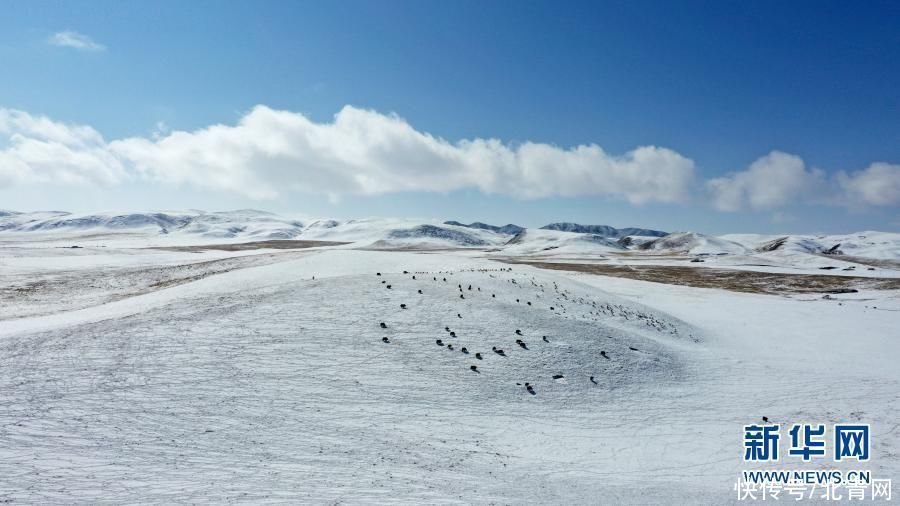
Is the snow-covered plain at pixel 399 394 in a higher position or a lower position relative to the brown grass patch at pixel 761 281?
lower

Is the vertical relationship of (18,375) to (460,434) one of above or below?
above

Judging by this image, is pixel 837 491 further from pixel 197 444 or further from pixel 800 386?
Result: pixel 197 444

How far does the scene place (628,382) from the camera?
18.6 meters

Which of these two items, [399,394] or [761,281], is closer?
[399,394]

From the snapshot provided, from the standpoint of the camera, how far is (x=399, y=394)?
51.5 ft

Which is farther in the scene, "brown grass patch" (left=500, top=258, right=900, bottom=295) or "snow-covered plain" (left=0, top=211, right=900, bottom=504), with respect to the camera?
"brown grass patch" (left=500, top=258, right=900, bottom=295)

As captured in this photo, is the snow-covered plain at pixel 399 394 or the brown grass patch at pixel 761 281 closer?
the snow-covered plain at pixel 399 394

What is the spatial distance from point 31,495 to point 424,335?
538 inches

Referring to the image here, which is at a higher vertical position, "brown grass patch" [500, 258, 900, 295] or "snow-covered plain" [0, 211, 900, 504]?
"brown grass patch" [500, 258, 900, 295]

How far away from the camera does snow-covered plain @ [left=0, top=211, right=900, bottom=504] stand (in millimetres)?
10883

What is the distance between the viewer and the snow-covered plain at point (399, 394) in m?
10.9

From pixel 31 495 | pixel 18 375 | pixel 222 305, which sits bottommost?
pixel 31 495

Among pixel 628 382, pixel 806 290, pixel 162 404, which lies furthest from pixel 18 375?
pixel 806 290

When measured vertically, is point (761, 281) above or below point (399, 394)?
above
